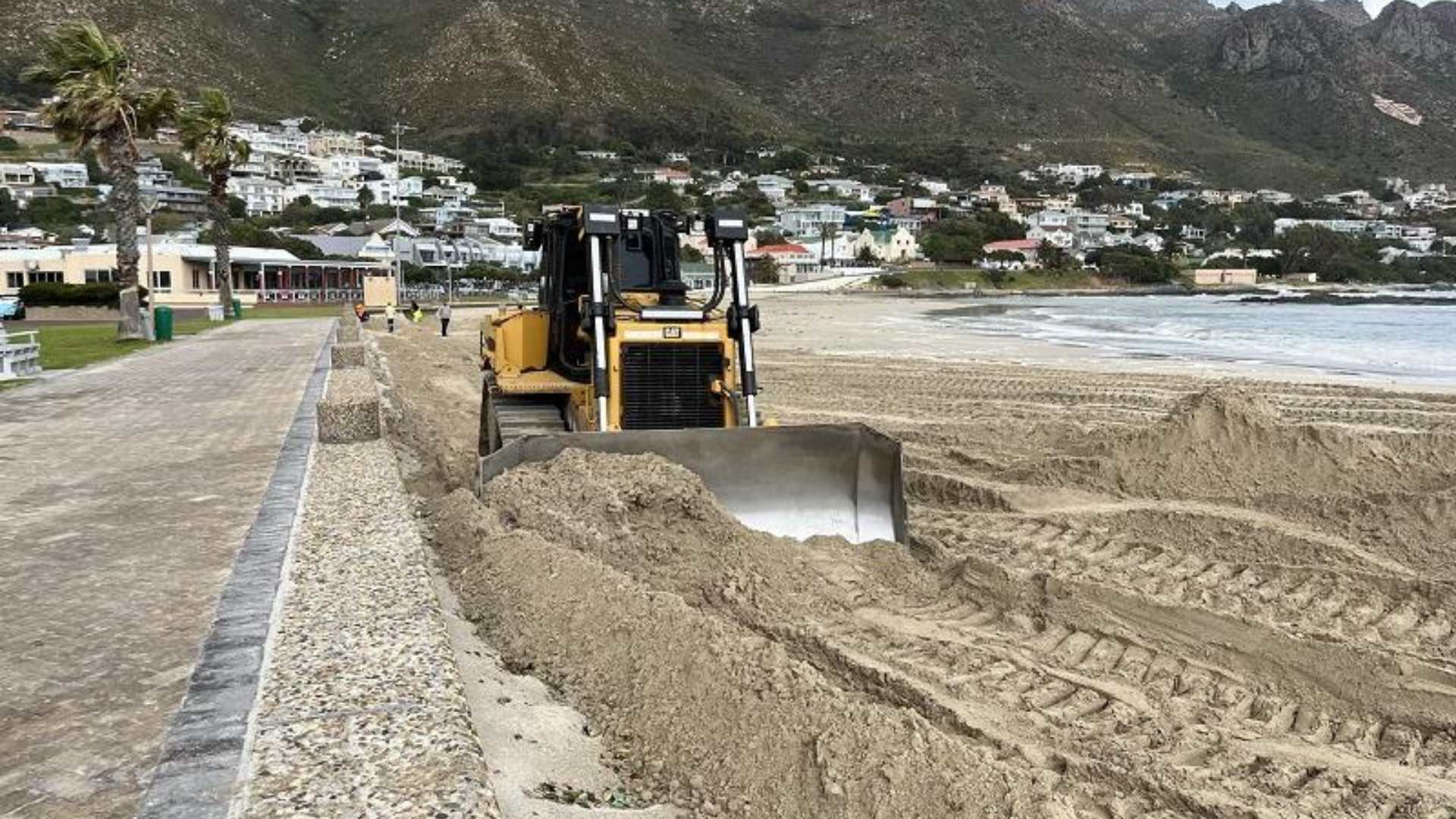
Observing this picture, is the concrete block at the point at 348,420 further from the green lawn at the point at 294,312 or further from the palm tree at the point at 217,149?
the green lawn at the point at 294,312

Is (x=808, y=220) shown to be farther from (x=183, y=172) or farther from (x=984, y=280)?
(x=183, y=172)

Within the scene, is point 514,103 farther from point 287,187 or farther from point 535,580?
point 535,580

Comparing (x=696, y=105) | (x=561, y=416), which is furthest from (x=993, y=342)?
(x=696, y=105)

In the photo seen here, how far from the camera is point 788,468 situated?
757 centimetres

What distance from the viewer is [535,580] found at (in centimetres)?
608

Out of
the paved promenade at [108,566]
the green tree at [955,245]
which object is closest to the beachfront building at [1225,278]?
the green tree at [955,245]

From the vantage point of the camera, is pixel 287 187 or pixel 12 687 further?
pixel 287 187

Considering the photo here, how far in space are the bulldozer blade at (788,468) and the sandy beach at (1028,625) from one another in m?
0.24

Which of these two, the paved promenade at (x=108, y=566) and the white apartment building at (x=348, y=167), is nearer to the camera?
the paved promenade at (x=108, y=566)

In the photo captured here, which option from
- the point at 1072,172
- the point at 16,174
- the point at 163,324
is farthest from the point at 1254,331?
the point at 1072,172

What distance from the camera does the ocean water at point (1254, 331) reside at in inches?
1041

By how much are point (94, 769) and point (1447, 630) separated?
6.81 meters

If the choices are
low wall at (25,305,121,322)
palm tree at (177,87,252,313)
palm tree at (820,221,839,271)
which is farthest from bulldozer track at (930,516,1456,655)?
palm tree at (820,221,839,271)

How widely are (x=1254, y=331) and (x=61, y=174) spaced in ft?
406
